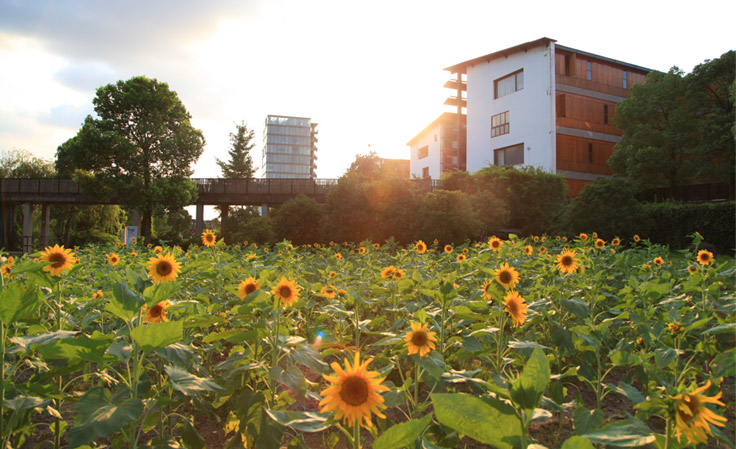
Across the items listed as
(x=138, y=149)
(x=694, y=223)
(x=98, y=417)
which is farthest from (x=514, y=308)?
(x=138, y=149)

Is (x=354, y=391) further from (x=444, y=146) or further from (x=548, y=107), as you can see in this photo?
(x=444, y=146)

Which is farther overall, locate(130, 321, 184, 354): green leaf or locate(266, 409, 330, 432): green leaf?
locate(130, 321, 184, 354): green leaf

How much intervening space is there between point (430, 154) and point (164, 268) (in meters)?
→ 38.8

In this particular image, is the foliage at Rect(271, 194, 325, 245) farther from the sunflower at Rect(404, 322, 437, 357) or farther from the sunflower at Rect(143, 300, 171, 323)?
the sunflower at Rect(404, 322, 437, 357)

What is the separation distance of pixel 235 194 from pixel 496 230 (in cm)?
1859

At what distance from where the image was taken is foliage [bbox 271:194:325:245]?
16.2 meters

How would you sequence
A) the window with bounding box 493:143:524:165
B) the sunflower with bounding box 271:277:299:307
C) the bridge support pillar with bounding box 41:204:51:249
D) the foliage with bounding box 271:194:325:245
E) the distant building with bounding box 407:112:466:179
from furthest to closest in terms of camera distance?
the distant building with bounding box 407:112:466:179, the bridge support pillar with bounding box 41:204:51:249, the window with bounding box 493:143:524:165, the foliage with bounding box 271:194:325:245, the sunflower with bounding box 271:277:299:307

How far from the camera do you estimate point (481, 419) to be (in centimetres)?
79

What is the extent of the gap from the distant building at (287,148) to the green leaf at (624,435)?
120359 millimetres

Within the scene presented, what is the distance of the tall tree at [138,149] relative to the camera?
22500 mm

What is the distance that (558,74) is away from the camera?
87.6ft

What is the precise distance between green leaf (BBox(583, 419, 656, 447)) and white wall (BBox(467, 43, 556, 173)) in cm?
2577

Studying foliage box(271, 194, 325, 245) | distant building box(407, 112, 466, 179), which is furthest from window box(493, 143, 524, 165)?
foliage box(271, 194, 325, 245)

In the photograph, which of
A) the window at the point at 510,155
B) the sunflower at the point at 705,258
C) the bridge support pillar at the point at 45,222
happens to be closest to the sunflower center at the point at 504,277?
the sunflower at the point at 705,258
